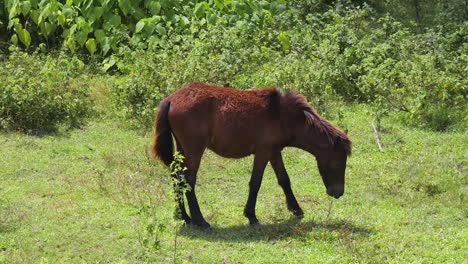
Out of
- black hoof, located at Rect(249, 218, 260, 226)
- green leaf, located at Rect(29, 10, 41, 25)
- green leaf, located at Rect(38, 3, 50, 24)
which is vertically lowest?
green leaf, located at Rect(29, 10, 41, 25)

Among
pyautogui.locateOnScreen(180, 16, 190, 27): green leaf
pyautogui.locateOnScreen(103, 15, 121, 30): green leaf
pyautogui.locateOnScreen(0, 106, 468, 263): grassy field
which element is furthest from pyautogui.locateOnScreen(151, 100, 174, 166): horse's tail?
pyautogui.locateOnScreen(103, 15, 121, 30): green leaf

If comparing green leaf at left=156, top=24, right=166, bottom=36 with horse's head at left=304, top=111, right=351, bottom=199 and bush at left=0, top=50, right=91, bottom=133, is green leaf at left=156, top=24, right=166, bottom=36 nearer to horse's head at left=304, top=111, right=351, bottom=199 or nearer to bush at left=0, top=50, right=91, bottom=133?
bush at left=0, top=50, right=91, bottom=133

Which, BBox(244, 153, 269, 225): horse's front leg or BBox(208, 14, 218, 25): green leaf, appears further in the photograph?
BBox(208, 14, 218, 25): green leaf

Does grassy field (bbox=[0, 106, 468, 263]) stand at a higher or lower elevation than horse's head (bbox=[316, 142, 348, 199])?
lower

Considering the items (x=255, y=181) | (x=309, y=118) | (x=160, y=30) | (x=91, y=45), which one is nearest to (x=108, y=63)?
(x=91, y=45)

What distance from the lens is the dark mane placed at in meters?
7.98

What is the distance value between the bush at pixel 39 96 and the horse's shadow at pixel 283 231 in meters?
4.54

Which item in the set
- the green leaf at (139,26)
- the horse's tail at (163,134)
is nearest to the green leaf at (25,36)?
the green leaf at (139,26)

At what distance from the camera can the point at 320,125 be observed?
7.98 m

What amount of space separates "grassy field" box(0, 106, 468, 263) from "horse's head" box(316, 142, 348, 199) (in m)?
0.34

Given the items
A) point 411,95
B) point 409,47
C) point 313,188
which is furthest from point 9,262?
point 409,47

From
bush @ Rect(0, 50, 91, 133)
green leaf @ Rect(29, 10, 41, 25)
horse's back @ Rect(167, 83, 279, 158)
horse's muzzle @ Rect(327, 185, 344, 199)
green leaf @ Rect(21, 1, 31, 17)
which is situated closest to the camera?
horse's back @ Rect(167, 83, 279, 158)

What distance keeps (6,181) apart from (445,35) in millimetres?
9119

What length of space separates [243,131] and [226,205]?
1141 millimetres
